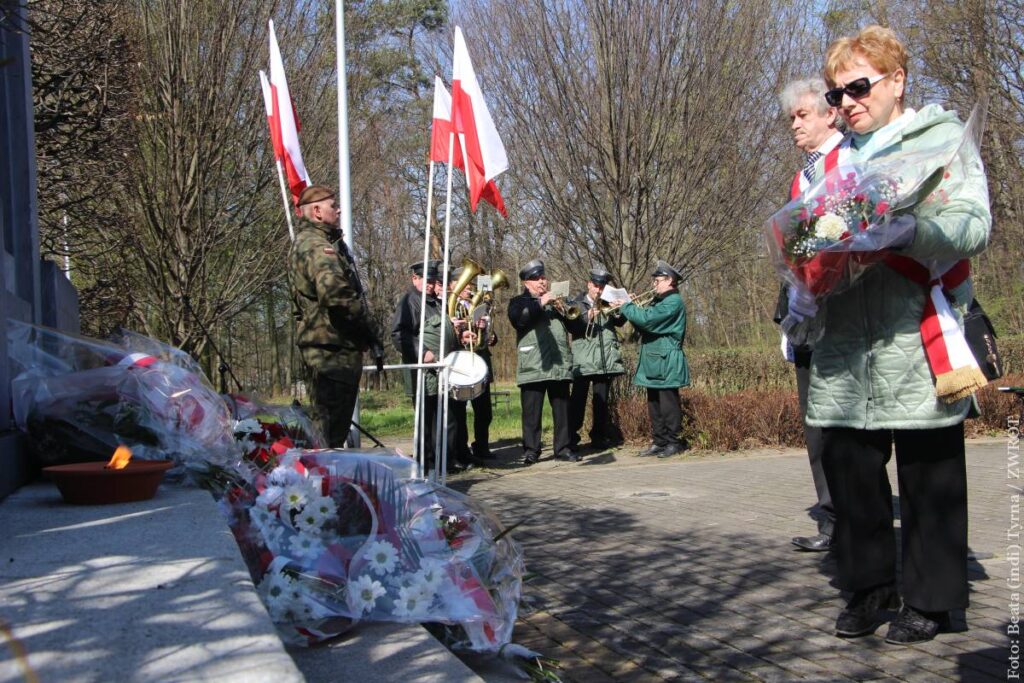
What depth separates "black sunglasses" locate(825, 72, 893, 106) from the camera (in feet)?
13.3

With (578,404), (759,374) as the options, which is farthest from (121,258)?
(759,374)

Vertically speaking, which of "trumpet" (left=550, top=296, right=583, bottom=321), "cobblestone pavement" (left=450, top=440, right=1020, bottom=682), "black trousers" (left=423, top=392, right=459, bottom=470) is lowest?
"cobblestone pavement" (left=450, top=440, right=1020, bottom=682)

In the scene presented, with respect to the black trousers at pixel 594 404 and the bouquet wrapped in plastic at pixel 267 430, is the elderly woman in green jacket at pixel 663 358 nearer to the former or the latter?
the black trousers at pixel 594 404

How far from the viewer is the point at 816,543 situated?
5.78 metres

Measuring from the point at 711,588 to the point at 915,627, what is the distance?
4.25ft

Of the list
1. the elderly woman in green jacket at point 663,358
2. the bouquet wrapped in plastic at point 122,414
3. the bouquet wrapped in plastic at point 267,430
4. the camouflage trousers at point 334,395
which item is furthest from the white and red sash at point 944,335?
the elderly woman in green jacket at point 663,358

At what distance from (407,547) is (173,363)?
2547 millimetres

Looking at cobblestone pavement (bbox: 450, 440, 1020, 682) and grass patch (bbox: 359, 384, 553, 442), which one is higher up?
grass patch (bbox: 359, 384, 553, 442)

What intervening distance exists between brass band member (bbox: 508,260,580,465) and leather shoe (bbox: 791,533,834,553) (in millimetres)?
5653

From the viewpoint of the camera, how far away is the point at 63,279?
819 cm

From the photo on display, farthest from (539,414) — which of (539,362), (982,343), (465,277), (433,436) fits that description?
(982,343)

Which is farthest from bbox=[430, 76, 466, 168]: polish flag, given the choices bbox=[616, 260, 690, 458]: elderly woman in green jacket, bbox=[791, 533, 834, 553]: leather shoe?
bbox=[791, 533, 834, 553]: leather shoe

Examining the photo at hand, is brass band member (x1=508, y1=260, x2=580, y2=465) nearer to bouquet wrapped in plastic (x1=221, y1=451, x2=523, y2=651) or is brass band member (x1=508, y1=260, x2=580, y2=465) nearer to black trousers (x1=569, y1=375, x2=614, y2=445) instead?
black trousers (x1=569, y1=375, x2=614, y2=445)

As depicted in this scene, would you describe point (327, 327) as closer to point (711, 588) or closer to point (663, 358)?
point (711, 588)
